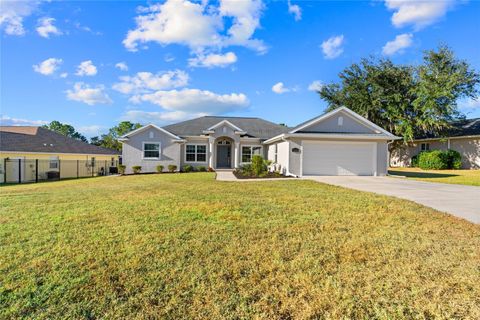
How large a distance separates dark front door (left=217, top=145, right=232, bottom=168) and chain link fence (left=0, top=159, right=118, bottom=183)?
35.3ft

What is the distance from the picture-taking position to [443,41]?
25547 mm

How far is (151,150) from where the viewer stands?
21.2 metres

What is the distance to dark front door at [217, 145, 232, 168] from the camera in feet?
76.7

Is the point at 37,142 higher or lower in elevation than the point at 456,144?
lower

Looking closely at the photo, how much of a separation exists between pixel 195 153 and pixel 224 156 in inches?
109

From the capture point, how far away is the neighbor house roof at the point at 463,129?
2491 centimetres

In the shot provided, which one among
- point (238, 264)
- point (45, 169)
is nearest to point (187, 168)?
point (45, 169)

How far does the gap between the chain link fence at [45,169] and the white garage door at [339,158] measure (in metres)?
19.1

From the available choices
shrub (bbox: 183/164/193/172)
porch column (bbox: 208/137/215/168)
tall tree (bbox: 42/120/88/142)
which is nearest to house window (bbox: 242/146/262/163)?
porch column (bbox: 208/137/215/168)

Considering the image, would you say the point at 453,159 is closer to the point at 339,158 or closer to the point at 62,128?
the point at 339,158

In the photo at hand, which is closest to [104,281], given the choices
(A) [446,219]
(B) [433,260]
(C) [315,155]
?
(B) [433,260]

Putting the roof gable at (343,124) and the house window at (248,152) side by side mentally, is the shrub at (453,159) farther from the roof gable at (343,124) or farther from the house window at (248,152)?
the house window at (248,152)

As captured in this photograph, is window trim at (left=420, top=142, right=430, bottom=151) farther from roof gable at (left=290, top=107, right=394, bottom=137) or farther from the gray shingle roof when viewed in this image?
the gray shingle roof

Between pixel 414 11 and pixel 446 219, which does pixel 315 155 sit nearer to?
pixel 414 11
